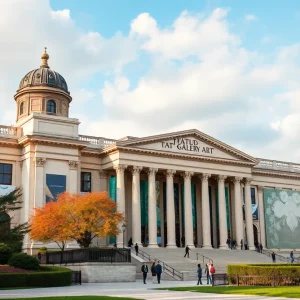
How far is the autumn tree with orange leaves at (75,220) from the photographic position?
49.5 m

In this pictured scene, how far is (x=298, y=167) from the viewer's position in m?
82.8

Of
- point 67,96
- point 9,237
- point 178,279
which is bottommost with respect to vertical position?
point 178,279

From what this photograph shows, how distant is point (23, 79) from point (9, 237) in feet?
96.0

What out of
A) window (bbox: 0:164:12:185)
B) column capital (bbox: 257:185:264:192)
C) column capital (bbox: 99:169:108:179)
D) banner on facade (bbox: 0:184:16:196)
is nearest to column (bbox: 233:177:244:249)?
column capital (bbox: 257:185:264:192)

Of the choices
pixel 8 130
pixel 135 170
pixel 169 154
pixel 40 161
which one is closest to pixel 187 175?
pixel 169 154

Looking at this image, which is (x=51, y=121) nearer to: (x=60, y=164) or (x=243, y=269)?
(x=60, y=164)

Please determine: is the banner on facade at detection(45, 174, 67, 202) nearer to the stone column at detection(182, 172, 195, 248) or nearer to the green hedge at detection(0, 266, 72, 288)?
the stone column at detection(182, 172, 195, 248)

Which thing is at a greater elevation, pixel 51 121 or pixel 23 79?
pixel 23 79

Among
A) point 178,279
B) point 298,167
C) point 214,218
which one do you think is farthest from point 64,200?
point 298,167

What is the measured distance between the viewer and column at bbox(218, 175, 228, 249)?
6725cm

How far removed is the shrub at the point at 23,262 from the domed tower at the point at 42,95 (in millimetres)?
29626

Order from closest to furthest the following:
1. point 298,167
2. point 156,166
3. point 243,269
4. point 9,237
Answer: point 243,269, point 9,237, point 156,166, point 298,167

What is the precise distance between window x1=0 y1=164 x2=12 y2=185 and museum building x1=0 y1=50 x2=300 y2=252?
0.10 metres

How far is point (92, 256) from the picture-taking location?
4397 cm
